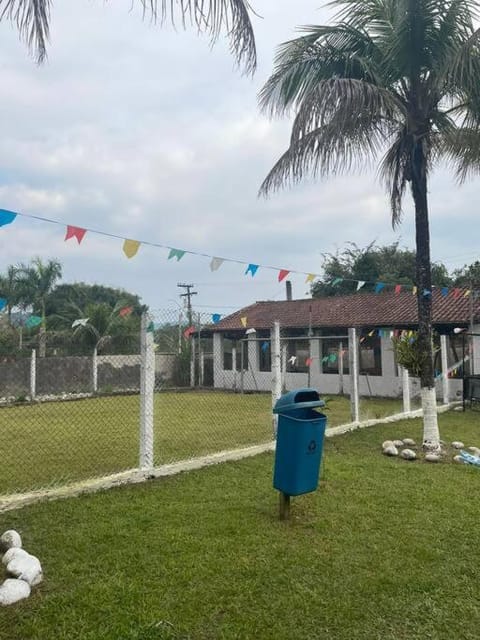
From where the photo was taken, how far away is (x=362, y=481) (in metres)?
5.33

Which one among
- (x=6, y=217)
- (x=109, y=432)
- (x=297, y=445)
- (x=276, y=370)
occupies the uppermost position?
(x=6, y=217)

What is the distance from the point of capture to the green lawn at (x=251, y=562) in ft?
8.62

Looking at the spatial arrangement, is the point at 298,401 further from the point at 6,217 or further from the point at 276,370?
the point at 276,370

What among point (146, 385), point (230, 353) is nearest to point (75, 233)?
point (146, 385)

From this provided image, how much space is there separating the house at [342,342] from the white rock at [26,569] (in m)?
11.3

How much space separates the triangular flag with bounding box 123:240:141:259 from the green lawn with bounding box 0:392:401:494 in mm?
2455

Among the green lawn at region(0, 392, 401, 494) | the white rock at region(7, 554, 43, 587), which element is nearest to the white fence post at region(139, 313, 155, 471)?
the green lawn at region(0, 392, 401, 494)

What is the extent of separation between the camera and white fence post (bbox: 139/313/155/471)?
17.3 feet

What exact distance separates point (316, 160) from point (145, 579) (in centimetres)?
577

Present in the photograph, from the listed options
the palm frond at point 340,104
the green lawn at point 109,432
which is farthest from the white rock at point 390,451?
the palm frond at point 340,104

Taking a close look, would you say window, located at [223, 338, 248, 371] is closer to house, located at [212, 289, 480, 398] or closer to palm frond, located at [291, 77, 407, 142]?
house, located at [212, 289, 480, 398]

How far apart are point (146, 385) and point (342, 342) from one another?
13259 millimetres

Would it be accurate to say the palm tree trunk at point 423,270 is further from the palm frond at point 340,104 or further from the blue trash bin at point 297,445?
the blue trash bin at point 297,445

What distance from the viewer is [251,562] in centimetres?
334
